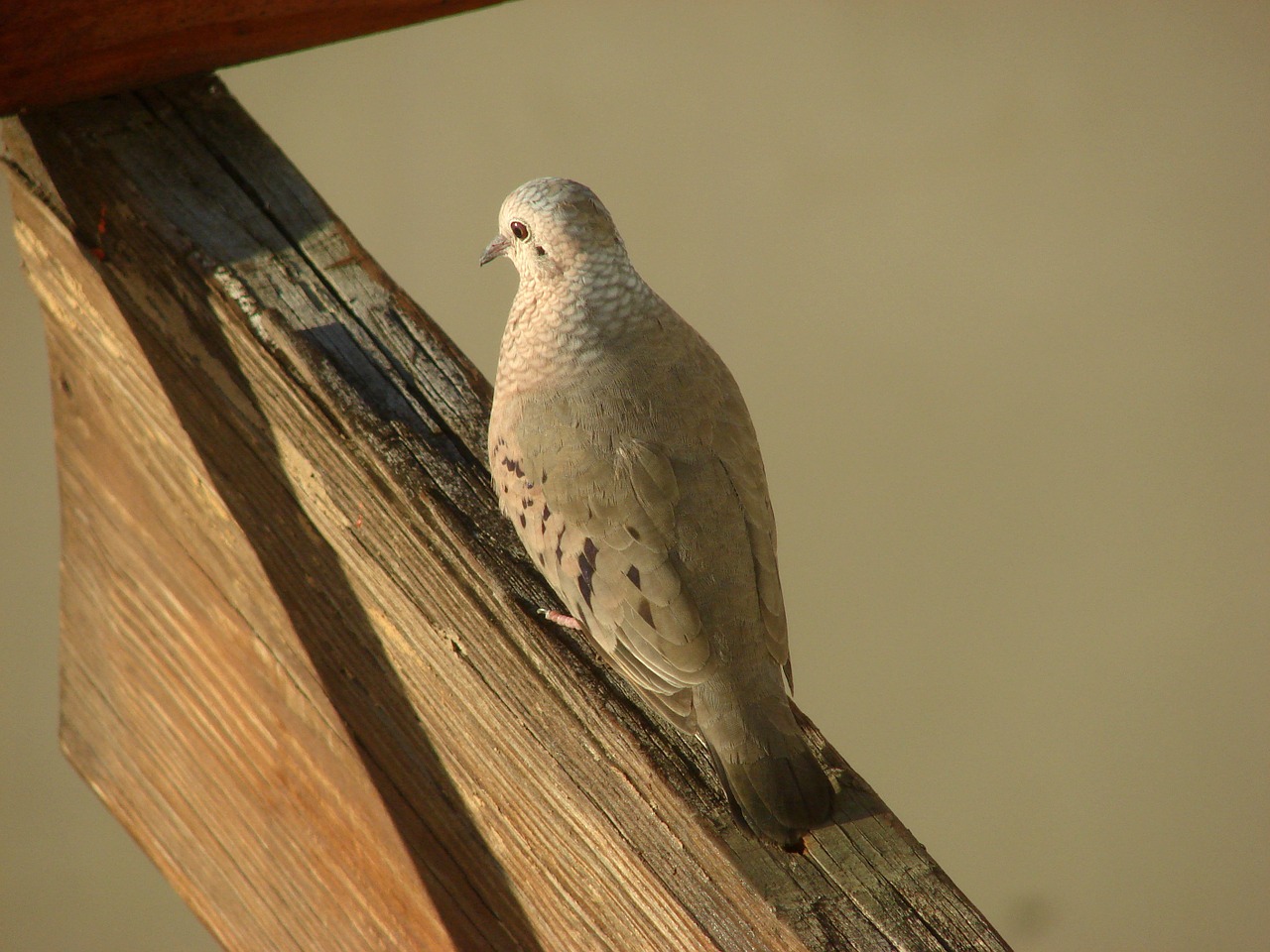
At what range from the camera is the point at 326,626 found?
1263 mm

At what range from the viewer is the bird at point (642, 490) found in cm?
126

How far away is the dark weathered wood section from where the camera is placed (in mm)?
1023

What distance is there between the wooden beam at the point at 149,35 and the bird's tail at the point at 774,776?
3.13ft

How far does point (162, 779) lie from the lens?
1662 millimetres

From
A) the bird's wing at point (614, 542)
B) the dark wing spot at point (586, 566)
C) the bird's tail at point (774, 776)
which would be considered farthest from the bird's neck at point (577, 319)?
the bird's tail at point (774, 776)

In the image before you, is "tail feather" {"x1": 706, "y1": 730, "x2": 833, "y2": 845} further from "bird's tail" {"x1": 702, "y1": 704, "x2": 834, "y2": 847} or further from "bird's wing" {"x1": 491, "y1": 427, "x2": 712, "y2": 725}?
"bird's wing" {"x1": 491, "y1": 427, "x2": 712, "y2": 725}

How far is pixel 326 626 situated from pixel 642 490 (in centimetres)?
42

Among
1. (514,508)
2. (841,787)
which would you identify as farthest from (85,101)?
(841,787)

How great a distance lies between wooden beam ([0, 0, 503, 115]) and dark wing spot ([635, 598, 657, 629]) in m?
0.79

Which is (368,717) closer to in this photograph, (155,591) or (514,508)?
(514,508)

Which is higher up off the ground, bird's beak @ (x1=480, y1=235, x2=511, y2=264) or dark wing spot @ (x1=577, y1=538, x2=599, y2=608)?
bird's beak @ (x1=480, y1=235, x2=511, y2=264)

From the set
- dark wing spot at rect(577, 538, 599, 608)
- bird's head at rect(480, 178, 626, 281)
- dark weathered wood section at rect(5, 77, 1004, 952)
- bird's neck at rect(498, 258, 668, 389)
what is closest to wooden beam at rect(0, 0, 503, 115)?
dark weathered wood section at rect(5, 77, 1004, 952)

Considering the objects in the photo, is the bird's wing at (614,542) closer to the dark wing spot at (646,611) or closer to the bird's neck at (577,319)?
the dark wing spot at (646,611)

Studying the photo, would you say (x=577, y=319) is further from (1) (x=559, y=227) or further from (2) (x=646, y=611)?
(2) (x=646, y=611)
